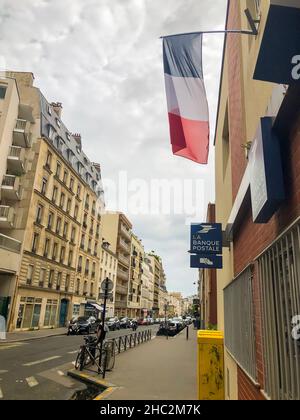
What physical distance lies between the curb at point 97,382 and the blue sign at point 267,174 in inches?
246

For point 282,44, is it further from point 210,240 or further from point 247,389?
point 210,240

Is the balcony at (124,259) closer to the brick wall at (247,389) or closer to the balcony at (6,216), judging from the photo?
the balcony at (6,216)

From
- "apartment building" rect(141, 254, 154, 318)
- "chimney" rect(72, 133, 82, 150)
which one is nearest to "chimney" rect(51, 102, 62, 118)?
"chimney" rect(72, 133, 82, 150)

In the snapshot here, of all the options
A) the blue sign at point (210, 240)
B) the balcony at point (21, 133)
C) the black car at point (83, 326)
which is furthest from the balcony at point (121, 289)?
the blue sign at point (210, 240)

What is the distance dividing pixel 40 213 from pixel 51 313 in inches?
415

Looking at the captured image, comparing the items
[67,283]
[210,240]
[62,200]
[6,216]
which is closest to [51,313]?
[67,283]

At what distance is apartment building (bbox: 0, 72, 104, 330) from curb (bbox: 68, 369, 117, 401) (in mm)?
17396

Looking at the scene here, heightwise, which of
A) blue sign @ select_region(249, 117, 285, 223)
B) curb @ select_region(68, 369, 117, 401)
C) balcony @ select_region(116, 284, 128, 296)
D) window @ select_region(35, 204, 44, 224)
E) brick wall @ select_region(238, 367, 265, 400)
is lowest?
curb @ select_region(68, 369, 117, 401)

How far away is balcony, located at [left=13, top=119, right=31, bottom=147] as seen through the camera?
2901 cm

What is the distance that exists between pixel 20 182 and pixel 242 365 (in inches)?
1124

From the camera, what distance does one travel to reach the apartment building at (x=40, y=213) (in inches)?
1088

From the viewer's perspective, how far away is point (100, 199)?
5066 centimetres

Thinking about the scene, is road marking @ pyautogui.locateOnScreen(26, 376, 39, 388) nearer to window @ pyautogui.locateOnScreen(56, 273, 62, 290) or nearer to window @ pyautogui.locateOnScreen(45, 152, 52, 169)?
window @ pyautogui.locateOnScreen(45, 152, 52, 169)

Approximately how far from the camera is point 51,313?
33375 millimetres
